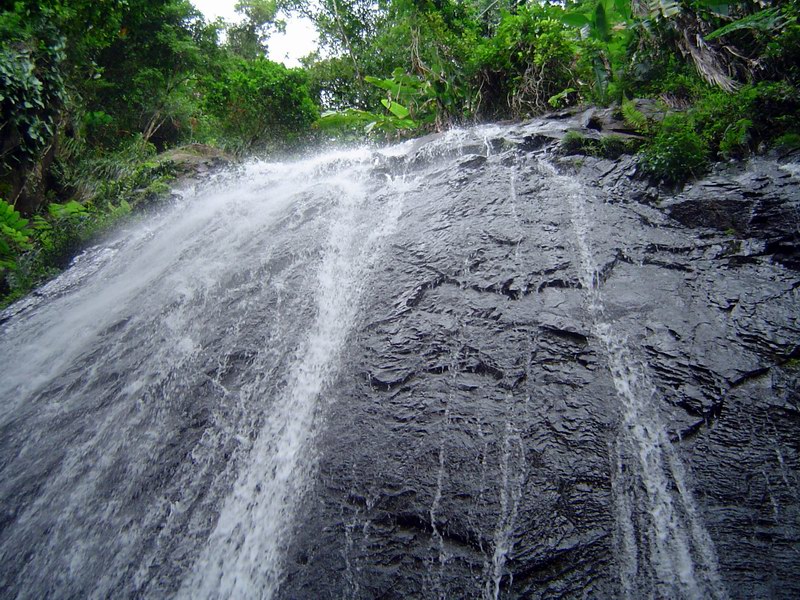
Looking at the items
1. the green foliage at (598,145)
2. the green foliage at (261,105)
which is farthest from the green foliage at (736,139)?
the green foliage at (261,105)

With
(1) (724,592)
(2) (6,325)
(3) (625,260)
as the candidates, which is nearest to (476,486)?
(1) (724,592)

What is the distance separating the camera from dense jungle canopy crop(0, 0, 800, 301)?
4867 mm

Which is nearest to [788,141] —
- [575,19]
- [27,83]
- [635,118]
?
[635,118]

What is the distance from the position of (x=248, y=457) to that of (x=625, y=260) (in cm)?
380

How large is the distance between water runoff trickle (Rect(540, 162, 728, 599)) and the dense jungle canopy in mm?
2755

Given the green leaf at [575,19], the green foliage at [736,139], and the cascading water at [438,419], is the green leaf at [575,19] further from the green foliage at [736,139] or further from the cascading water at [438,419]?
the green foliage at [736,139]

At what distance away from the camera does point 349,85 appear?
13469 millimetres

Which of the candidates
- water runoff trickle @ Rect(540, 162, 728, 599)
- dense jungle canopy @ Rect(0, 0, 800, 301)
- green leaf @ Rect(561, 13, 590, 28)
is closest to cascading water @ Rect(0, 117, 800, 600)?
water runoff trickle @ Rect(540, 162, 728, 599)

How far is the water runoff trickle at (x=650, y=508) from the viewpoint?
2248mm

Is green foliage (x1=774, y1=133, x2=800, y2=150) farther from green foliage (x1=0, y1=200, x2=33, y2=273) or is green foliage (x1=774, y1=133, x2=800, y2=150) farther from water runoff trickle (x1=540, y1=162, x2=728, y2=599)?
green foliage (x1=0, y1=200, x2=33, y2=273)

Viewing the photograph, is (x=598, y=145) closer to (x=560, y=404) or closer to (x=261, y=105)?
A: (x=560, y=404)

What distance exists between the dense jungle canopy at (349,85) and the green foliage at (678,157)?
2 centimetres

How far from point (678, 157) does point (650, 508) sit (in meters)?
3.77

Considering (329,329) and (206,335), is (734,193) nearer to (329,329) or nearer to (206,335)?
(329,329)
